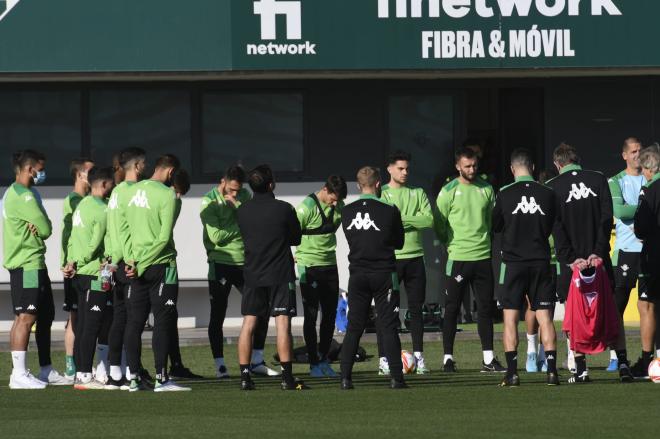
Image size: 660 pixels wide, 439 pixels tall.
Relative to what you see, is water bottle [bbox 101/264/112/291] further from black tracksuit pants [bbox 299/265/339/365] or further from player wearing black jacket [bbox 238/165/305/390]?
black tracksuit pants [bbox 299/265/339/365]

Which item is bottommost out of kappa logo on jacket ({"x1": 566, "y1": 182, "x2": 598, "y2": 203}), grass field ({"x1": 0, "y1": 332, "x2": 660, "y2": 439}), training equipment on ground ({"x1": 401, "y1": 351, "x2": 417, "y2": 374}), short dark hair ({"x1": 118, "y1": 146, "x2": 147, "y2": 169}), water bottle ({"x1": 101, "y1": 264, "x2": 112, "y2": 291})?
grass field ({"x1": 0, "y1": 332, "x2": 660, "y2": 439})

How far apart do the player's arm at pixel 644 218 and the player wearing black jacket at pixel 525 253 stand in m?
0.88

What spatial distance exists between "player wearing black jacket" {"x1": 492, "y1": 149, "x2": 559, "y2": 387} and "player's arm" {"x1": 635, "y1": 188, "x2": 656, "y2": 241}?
876 millimetres

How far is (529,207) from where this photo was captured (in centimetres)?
1505

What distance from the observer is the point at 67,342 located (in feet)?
55.5

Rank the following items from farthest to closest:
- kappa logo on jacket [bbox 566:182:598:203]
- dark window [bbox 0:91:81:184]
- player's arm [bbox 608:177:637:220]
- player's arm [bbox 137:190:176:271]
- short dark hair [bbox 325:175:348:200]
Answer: dark window [bbox 0:91:81:184]
short dark hair [bbox 325:175:348:200]
player's arm [bbox 608:177:637:220]
kappa logo on jacket [bbox 566:182:598:203]
player's arm [bbox 137:190:176:271]

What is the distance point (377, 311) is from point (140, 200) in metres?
2.30

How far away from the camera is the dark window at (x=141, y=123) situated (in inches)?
894

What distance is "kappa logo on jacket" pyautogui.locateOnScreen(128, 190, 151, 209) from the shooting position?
1501 cm

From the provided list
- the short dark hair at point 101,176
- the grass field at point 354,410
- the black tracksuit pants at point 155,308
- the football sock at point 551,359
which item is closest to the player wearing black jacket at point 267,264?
the grass field at point 354,410

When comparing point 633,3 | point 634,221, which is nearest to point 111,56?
point 633,3

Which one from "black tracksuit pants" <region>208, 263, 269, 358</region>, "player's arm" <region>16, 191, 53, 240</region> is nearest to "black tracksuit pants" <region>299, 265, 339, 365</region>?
"black tracksuit pants" <region>208, 263, 269, 358</region>

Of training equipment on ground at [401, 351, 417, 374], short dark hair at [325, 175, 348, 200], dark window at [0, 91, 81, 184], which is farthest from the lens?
dark window at [0, 91, 81, 184]

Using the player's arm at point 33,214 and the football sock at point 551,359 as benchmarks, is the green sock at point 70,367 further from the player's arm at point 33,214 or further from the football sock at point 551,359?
the football sock at point 551,359
